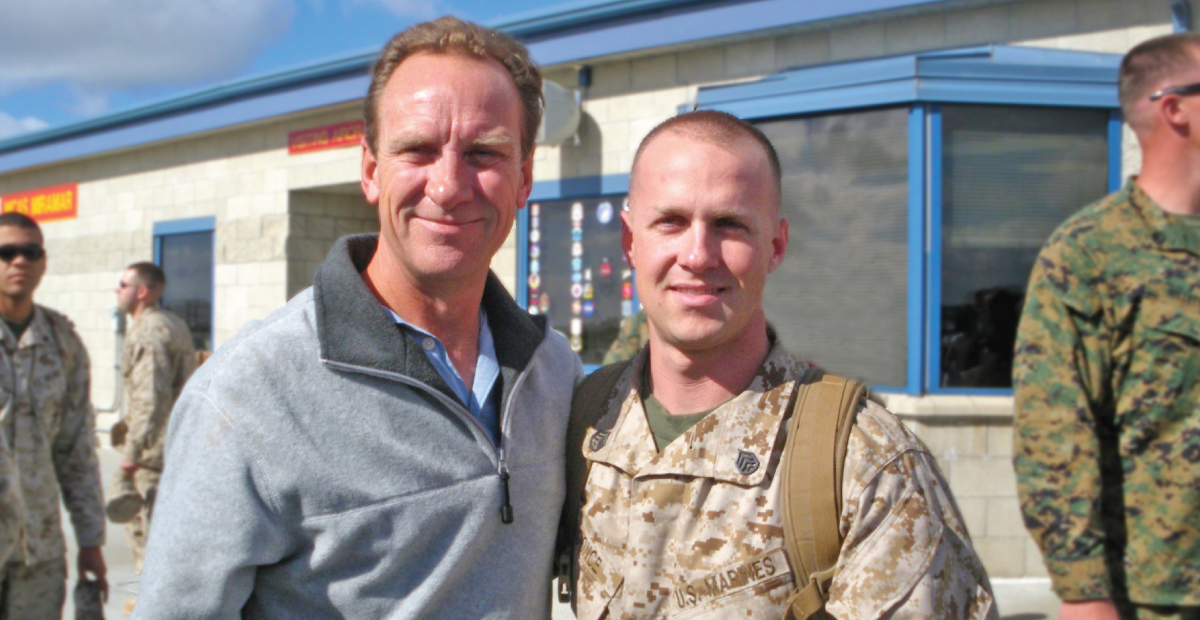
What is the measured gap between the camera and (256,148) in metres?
10.0

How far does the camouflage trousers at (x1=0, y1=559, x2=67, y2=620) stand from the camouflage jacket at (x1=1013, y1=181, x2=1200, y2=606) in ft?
11.5

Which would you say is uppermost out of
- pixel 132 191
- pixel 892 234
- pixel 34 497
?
pixel 132 191

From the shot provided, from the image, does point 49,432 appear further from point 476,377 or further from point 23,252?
point 476,377

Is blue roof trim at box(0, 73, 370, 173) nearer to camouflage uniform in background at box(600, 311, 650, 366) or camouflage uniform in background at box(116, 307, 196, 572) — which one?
camouflage uniform in background at box(116, 307, 196, 572)

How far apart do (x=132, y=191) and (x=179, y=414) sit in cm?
1107

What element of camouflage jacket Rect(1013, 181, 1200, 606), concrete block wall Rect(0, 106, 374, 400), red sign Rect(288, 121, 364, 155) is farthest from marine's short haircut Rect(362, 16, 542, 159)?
concrete block wall Rect(0, 106, 374, 400)

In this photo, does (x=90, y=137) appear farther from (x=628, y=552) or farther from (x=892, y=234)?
(x=628, y=552)

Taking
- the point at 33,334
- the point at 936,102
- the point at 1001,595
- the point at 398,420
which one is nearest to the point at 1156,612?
the point at 398,420

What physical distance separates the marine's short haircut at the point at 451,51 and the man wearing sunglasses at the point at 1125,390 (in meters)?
1.51

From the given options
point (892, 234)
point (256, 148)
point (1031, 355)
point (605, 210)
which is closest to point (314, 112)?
point (256, 148)

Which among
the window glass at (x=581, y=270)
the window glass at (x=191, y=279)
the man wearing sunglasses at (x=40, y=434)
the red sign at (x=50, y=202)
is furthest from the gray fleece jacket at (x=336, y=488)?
the red sign at (x=50, y=202)

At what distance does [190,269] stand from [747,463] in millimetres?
10312

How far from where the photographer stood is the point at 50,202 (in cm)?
1280

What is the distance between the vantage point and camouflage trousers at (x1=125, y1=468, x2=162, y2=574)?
558 cm
